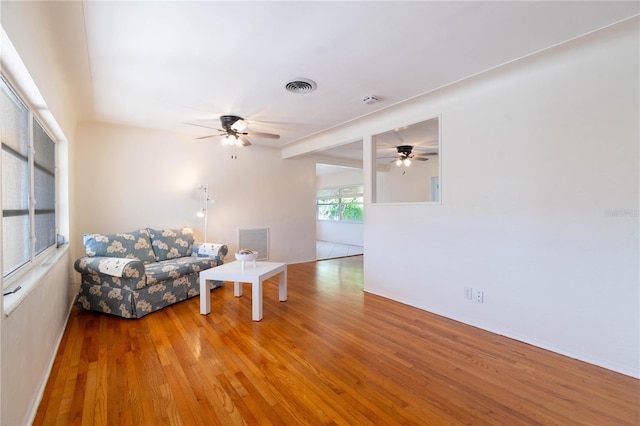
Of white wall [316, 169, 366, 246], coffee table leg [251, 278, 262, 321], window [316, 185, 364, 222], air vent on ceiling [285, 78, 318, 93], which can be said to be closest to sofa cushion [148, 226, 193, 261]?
coffee table leg [251, 278, 262, 321]

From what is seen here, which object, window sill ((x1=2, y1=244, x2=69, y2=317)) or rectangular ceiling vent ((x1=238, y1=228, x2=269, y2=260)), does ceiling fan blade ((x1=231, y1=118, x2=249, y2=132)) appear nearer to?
Answer: window sill ((x1=2, y1=244, x2=69, y2=317))

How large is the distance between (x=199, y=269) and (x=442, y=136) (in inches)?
130

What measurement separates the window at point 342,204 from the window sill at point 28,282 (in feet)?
23.2

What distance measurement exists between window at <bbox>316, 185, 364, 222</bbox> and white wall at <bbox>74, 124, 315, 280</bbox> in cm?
311

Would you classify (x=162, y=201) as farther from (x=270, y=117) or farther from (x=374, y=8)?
(x=374, y=8)

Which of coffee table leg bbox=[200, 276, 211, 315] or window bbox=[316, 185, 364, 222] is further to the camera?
window bbox=[316, 185, 364, 222]

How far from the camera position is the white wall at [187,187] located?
4.03 m

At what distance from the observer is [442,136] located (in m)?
3.13

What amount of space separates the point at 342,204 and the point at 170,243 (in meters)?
6.29

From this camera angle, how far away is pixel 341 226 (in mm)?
9539

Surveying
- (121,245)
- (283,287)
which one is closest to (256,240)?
(283,287)

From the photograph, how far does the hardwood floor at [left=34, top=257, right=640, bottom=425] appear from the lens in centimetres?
165

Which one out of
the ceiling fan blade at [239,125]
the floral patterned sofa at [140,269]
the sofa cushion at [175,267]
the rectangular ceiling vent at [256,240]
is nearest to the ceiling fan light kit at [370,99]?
the ceiling fan blade at [239,125]

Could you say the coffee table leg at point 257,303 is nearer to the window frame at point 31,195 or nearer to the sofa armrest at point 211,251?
the sofa armrest at point 211,251
